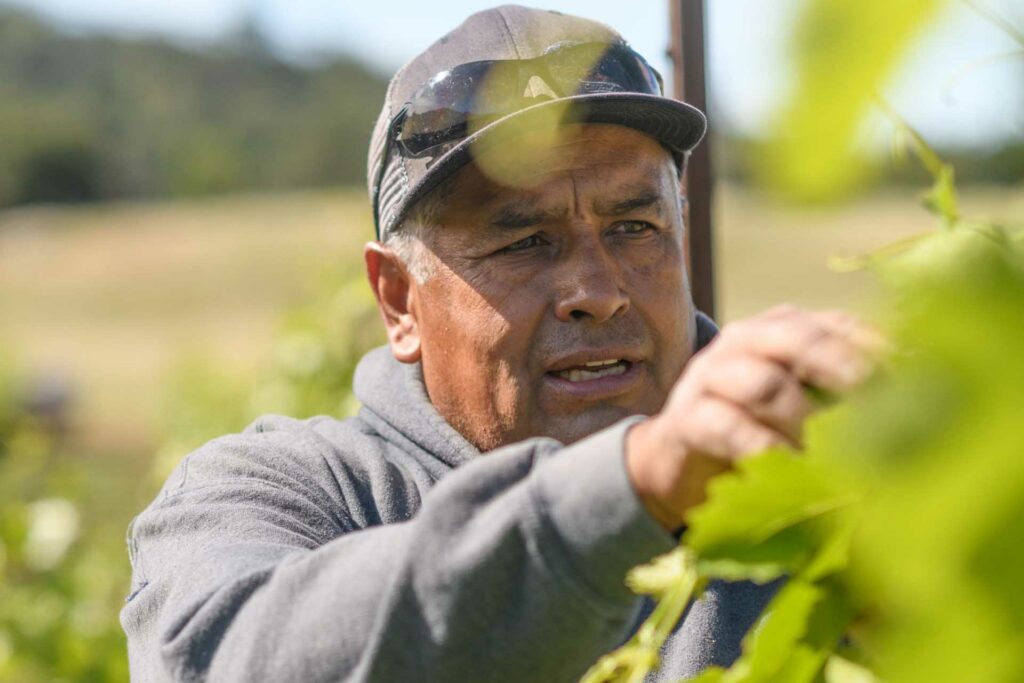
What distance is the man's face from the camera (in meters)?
2.11

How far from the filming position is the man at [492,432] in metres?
1.00

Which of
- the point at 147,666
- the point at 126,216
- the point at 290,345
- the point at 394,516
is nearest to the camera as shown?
the point at 147,666

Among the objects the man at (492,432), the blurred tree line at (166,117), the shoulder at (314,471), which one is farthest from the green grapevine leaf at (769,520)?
the blurred tree line at (166,117)

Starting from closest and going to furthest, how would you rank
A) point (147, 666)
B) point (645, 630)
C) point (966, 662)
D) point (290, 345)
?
point (966, 662), point (645, 630), point (147, 666), point (290, 345)

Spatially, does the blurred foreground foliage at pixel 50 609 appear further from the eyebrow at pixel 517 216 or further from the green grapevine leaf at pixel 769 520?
the green grapevine leaf at pixel 769 520

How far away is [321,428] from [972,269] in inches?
76.4

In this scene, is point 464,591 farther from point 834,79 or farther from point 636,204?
point 636,204

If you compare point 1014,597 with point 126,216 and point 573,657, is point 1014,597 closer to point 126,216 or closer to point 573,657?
point 573,657

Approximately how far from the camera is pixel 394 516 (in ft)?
6.81

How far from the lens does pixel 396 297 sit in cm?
254

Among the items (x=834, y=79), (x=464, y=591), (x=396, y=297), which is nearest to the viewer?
(x=834, y=79)

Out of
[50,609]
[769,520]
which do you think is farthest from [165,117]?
[769,520]

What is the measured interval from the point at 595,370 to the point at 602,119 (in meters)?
0.44

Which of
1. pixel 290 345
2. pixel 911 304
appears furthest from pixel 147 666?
pixel 290 345
